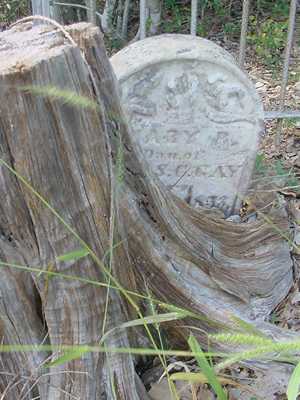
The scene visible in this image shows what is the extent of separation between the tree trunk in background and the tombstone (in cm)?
57

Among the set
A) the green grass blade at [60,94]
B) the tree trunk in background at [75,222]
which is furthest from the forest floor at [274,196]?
the green grass blade at [60,94]

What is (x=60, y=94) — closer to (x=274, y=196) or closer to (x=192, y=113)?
(x=192, y=113)

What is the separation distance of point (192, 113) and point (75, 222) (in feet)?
3.68

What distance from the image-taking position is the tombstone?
243 centimetres

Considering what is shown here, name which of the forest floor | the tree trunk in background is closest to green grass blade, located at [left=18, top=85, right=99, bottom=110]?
the tree trunk in background

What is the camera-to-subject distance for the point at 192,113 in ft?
8.32

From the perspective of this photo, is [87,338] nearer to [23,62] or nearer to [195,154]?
[23,62]

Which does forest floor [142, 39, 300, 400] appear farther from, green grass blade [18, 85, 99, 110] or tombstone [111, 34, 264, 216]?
green grass blade [18, 85, 99, 110]

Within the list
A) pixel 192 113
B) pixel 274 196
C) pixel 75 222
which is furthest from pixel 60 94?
pixel 274 196

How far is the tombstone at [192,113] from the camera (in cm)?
243

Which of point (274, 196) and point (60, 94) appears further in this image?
point (274, 196)

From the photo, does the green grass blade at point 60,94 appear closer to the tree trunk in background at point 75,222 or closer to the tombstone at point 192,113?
the tree trunk in background at point 75,222

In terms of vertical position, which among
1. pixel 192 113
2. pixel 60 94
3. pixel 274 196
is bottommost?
pixel 274 196

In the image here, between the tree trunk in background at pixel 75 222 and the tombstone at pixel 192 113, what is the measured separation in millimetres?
568
